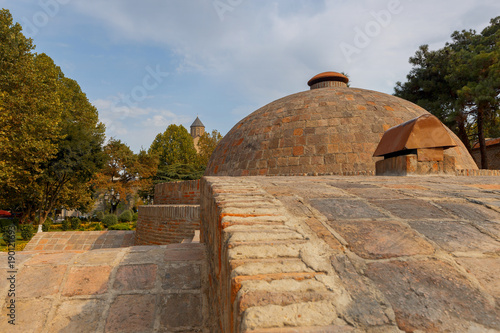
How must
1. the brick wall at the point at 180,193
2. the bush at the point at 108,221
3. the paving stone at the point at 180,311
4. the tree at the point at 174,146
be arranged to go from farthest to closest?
the tree at the point at 174,146
the bush at the point at 108,221
the brick wall at the point at 180,193
the paving stone at the point at 180,311

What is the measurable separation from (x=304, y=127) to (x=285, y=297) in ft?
22.7

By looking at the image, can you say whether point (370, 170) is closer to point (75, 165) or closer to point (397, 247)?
point (397, 247)

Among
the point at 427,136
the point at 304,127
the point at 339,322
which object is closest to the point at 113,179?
the point at 304,127

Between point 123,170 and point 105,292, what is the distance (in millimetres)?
29335

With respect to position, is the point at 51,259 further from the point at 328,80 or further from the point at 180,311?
the point at 328,80

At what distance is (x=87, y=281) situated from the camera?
204cm

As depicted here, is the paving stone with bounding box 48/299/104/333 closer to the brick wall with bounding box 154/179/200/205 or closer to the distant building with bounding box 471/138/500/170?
the brick wall with bounding box 154/179/200/205

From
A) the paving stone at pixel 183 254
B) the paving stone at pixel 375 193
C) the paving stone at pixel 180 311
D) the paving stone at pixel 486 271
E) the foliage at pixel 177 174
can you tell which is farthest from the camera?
the foliage at pixel 177 174

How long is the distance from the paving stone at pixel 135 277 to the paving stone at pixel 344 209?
1.23 meters

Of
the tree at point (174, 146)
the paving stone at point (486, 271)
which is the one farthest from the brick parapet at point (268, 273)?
the tree at point (174, 146)

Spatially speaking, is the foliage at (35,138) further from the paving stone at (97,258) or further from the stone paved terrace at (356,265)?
the stone paved terrace at (356,265)

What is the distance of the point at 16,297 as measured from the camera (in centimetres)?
185

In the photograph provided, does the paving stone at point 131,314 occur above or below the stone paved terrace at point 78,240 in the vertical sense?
above

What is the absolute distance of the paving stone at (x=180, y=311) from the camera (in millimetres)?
1822
